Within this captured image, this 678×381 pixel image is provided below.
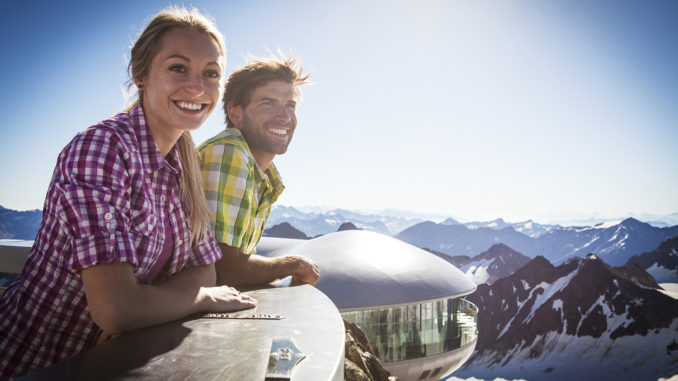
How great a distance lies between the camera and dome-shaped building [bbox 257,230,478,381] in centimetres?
1744

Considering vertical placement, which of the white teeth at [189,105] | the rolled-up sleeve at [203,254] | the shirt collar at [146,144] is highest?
the white teeth at [189,105]

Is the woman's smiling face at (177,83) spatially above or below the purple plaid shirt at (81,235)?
above

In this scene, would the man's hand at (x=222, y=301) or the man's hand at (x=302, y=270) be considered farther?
the man's hand at (x=302, y=270)

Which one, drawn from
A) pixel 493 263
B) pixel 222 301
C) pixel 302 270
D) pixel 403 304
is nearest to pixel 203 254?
pixel 222 301

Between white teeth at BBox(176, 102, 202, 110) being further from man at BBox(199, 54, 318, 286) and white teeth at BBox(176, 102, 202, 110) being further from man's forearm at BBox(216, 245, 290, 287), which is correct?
man's forearm at BBox(216, 245, 290, 287)

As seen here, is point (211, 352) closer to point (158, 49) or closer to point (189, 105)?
point (189, 105)

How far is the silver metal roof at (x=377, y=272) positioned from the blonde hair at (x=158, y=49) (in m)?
15.5

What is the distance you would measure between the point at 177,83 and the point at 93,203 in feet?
2.26

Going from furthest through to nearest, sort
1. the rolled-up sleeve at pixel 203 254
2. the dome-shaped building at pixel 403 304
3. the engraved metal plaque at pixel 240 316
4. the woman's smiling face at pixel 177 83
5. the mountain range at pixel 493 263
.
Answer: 1. the mountain range at pixel 493 263
2. the dome-shaped building at pixel 403 304
3. the rolled-up sleeve at pixel 203 254
4. the woman's smiling face at pixel 177 83
5. the engraved metal plaque at pixel 240 316

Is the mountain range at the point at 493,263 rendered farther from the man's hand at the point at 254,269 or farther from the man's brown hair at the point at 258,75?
the man's hand at the point at 254,269

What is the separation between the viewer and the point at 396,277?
1880 centimetres

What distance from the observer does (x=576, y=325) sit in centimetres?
9600

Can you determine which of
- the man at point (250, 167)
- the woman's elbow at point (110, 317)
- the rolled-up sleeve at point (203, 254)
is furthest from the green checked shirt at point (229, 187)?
the woman's elbow at point (110, 317)

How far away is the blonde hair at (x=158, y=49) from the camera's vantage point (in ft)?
6.08
